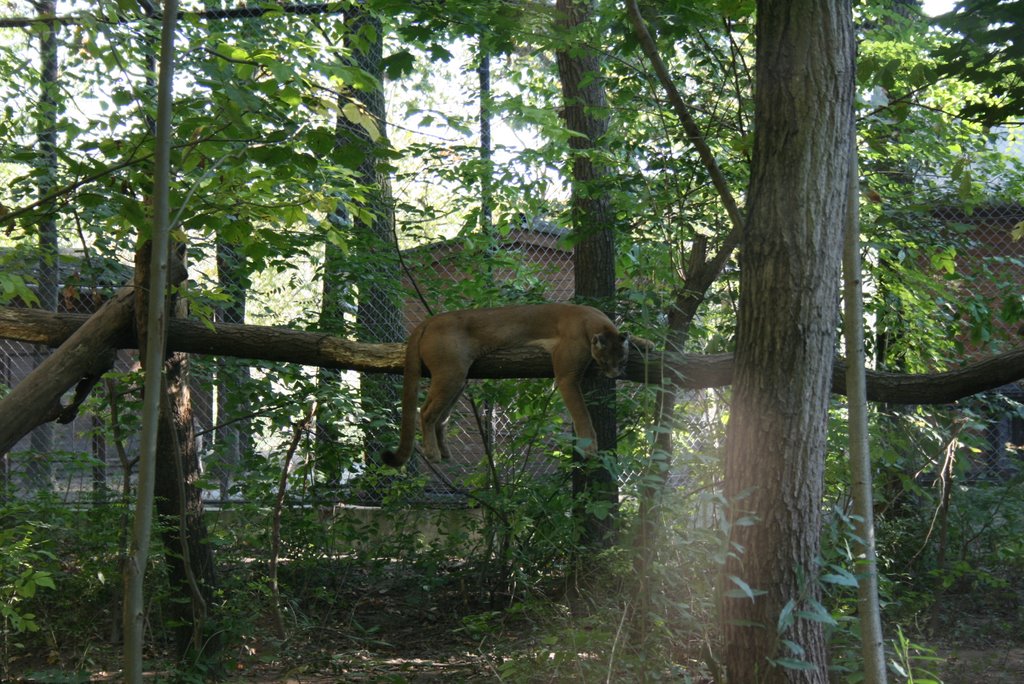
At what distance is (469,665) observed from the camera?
20.3ft

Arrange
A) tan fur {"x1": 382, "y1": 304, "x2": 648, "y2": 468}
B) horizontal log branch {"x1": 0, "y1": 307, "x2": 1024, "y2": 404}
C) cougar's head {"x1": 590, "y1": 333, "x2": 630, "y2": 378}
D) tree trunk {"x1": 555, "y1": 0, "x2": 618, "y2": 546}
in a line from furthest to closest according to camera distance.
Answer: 1. tree trunk {"x1": 555, "y1": 0, "x2": 618, "y2": 546}
2. tan fur {"x1": 382, "y1": 304, "x2": 648, "y2": 468}
3. cougar's head {"x1": 590, "y1": 333, "x2": 630, "y2": 378}
4. horizontal log branch {"x1": 0, "y1": 307, "x2": 1024, "y2": 404}

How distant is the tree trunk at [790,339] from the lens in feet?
11.9

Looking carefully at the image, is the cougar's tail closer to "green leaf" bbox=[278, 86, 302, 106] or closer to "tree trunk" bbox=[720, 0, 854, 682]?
"green leaf" bbox=[278, 86, 302, 106]

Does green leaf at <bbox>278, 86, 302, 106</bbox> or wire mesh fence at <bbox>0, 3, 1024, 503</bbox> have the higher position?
green leaf at <bbox>278, 86, 302, 106</bbox>

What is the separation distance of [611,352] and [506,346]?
76 centimetres

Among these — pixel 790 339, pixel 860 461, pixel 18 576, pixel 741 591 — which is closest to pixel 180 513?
pixel 18 576

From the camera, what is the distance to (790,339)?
3662 mm

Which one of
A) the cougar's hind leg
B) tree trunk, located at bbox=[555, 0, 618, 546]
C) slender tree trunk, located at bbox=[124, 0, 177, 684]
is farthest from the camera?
tree trunk, located at bbox=[555, 0, 618, 546]

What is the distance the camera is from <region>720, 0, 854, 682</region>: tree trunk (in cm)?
362

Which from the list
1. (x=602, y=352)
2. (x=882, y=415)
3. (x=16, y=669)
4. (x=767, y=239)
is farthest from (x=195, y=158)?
(x=882, y=415)

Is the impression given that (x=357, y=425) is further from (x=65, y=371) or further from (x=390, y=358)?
(x=65, y=371)

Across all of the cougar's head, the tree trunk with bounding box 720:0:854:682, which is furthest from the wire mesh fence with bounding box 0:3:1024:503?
the tree trunk with bounding box 720:0:854:682

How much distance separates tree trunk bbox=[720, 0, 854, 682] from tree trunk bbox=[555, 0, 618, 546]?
8.64ft

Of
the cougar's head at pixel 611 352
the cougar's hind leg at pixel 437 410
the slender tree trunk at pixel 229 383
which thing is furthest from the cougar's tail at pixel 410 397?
the slender tree trunk at pixel 229 383
